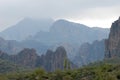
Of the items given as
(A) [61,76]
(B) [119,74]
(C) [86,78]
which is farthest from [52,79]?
(B) [119,74]

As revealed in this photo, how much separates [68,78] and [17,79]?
61.3 ft

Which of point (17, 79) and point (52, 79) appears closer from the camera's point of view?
point (52, 79)

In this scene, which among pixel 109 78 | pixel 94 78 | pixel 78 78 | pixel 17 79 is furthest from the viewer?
pixel 17 79

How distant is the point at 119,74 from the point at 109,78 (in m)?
6.30

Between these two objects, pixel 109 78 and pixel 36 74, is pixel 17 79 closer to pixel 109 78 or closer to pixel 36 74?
pixel 36 74

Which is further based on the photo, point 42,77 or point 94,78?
point 42,77

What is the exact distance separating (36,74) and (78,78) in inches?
539

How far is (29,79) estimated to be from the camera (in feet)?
Result: 283

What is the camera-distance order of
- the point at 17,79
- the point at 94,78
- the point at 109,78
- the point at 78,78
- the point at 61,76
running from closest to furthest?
the point at 109,78, the point at 94,78, the point at 78,78, the point at 61,76, the point at 17,79

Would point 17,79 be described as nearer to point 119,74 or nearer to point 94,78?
point 94,78

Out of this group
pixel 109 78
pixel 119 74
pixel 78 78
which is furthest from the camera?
pixel 78 78

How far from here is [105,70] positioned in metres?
80.8

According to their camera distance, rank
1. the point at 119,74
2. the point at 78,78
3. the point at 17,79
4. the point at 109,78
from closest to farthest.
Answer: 1. the point at 109,78
2. the point at 119,74
3. the point at 78,78
4. the point at 17,79

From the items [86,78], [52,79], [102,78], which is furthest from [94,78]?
[52,79]
